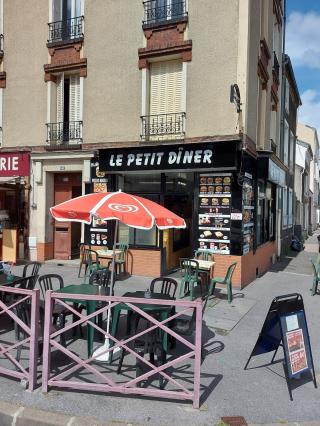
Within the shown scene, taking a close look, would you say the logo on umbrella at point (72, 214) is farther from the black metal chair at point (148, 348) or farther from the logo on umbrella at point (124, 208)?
the black metal chair at point (148, 348)

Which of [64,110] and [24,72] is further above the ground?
[24,72]

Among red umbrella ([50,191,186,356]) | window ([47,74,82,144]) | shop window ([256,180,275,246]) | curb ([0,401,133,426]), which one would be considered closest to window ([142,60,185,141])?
window ([47,74,82,144])

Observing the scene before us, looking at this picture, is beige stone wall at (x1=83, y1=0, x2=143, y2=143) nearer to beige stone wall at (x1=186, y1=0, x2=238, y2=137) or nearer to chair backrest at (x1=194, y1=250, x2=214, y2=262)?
beige stone wall at (x1=186, y1=0, x2=238, y2=137)

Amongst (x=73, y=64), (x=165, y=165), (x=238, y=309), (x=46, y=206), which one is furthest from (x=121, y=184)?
(x=238, y=309)

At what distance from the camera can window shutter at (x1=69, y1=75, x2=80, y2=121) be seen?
1153 centimetres

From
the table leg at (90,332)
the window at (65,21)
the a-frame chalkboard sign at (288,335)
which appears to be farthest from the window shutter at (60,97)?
the a-frame chalkboard sign at (288,335)

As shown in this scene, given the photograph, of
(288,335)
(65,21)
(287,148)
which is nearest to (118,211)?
(288,335)

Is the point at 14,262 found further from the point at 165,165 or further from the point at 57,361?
the point at 57,361

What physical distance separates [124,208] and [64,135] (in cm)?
776

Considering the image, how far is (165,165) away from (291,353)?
642 centimetres

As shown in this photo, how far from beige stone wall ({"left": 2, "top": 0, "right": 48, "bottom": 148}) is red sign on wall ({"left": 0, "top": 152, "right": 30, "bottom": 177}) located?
1.18 feet

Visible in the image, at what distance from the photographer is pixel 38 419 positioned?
3547mm

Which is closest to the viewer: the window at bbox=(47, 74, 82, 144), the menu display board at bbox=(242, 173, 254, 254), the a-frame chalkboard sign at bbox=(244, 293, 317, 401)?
the a-frame chalkboard sign at bbox=(244, 293, 317, 401)

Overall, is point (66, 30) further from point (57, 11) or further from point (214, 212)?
point (214, 212)
